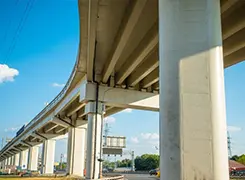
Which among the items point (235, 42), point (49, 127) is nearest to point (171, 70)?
point (235, 42)

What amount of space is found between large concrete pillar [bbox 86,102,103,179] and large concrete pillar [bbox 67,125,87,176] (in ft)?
46.9

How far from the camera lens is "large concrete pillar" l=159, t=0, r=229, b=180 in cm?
598

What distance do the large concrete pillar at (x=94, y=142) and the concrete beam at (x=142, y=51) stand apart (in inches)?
110

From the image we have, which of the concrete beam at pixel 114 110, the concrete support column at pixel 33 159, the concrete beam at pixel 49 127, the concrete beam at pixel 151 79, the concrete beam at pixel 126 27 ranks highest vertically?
the concrete beam at pixel 126 27

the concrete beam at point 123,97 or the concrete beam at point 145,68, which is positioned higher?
the concrete beam at point 145,68

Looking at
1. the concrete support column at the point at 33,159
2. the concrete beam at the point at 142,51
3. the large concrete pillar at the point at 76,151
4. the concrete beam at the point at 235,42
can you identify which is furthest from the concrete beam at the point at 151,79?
the concrete support column at the point at 33,159

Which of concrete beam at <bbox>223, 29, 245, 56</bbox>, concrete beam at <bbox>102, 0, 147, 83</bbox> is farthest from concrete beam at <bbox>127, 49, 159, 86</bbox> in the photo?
concrete beam at <bbox>223, 29, 245, 56</bbox>

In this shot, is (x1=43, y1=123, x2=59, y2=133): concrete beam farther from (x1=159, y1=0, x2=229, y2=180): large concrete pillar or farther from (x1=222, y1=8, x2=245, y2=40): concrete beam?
(x1=159, y1=0, x2=229, y2=180): large concrete pillar

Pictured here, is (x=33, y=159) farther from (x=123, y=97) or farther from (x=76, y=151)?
(x=123, y=97)

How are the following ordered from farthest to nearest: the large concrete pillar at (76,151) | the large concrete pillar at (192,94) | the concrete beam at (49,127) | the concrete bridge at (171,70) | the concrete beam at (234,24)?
the concrete beam at (49,127)
the large concrete pillar at (76,151)
the concrete beam at (234,24)
the concrete bridge at (171,70)
the large concrete pillar at (192,94)

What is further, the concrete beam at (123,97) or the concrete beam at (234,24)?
the concrete beam at (123,97)

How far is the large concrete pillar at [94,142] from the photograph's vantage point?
1902 centimetres

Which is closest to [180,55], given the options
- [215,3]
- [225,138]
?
[215,3]

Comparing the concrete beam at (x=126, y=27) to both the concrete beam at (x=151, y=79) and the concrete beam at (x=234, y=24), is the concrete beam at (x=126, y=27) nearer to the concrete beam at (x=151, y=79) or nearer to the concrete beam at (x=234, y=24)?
the concrete beam at (x=151, y=79)
